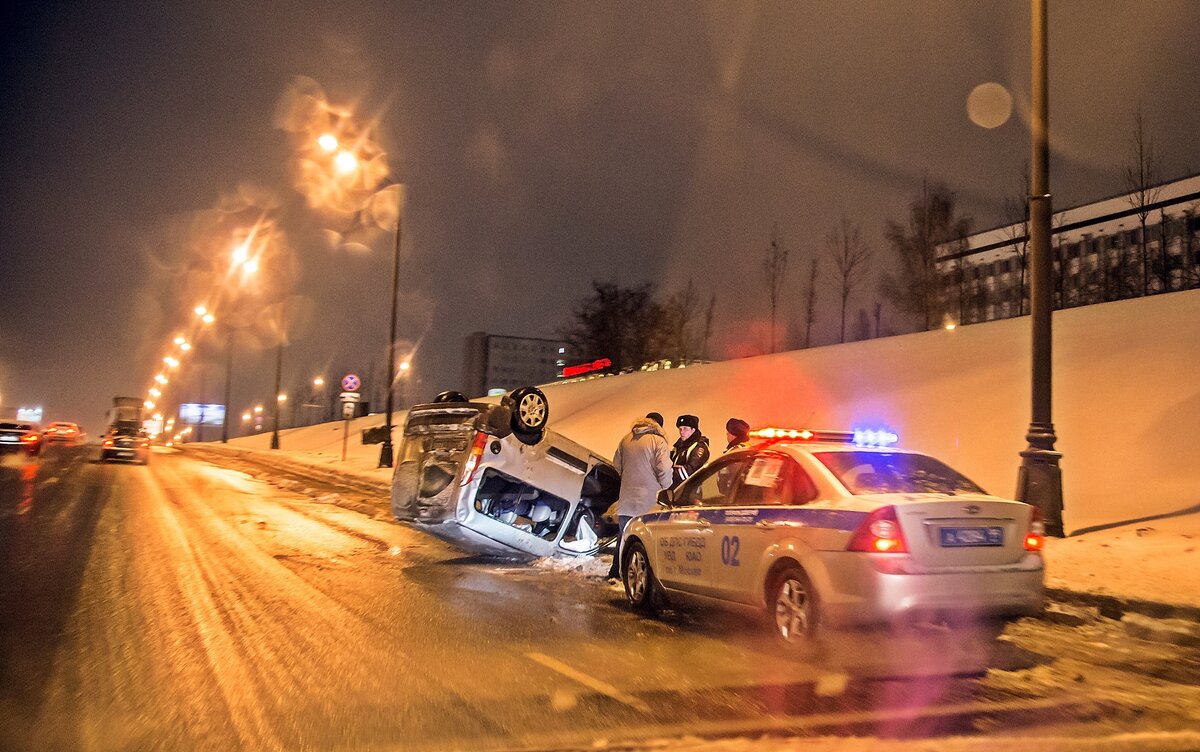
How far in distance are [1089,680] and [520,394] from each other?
255 inches

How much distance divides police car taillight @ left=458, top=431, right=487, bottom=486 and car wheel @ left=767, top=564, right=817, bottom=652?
442cm

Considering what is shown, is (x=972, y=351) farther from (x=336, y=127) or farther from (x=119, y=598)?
(x=119, y=598)

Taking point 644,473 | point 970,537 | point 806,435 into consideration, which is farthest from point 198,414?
point 970,537

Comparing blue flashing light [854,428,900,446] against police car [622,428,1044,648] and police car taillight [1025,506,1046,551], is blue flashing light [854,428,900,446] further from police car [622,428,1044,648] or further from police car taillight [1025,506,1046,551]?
police car taillight [1025,506,1046,551]

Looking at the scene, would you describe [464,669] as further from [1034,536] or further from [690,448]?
[690,448]

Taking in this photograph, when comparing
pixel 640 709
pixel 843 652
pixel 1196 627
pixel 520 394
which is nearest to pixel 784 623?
pixel 843 652

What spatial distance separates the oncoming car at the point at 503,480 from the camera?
1048 cm

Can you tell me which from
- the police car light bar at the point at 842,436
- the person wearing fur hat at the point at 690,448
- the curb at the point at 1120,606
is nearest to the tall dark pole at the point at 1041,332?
the curb at the point at 1120,606

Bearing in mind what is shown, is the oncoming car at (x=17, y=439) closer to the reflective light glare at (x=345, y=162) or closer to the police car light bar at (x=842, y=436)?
the reflective light glare at (x=345, y=162)

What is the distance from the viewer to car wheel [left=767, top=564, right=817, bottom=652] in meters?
6.45

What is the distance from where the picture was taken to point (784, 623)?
670 cm

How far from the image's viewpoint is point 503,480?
11086 millimetres

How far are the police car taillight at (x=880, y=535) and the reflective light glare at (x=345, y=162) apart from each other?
68.7ft

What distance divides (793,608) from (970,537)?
4.17ft
